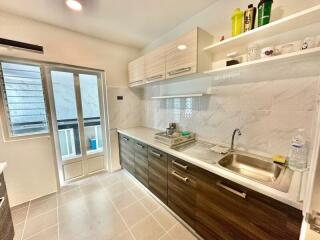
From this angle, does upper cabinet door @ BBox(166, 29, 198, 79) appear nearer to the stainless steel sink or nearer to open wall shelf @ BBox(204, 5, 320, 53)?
open wall shelf @ BBox(204, 5, 320, 53)

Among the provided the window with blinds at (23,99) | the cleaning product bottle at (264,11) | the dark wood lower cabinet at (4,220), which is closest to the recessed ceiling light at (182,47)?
the cleaning product bottle at (264,11)

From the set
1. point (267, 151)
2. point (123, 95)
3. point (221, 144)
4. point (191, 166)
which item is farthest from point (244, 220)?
point (123, 95)

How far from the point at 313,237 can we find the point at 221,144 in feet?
3.73

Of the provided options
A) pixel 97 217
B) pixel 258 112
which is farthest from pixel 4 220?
pixel 258 112

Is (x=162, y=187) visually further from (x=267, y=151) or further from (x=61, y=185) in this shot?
(x=61, y=185)

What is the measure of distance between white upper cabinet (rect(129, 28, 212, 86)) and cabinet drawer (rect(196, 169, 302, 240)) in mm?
1143

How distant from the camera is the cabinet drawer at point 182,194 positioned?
142 centimetres

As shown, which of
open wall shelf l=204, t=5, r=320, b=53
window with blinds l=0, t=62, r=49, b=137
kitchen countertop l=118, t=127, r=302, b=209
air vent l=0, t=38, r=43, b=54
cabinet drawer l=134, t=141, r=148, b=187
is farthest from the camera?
cabinet drawer l=134, t=141, r=148, b=187

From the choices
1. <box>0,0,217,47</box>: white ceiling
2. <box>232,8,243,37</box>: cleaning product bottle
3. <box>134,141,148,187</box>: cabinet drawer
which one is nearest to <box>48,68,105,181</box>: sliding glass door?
<box>0,0,217,47</box>: white ceiling

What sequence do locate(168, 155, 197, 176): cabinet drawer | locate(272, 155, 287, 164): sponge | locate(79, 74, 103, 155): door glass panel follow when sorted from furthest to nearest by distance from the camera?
1. locate(79, 74, 103, 155): door glass panel
2. locate(168, 155, 197, 176): cabinet drawer
3. locate(272, 155, 287, 164): sponge

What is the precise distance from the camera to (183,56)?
1634mm

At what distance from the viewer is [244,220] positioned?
104cm

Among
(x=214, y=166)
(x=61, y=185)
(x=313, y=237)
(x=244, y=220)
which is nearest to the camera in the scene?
(x=313, y=237)

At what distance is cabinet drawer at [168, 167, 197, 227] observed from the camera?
1.42 meters
